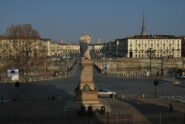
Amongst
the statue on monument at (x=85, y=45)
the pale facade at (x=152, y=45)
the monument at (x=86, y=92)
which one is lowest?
the monument at (x=86, y=92)

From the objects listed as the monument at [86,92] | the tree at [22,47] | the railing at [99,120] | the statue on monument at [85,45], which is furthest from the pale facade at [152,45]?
the railing at [99,120]

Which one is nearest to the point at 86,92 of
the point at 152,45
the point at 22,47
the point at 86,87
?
the point at 86,87

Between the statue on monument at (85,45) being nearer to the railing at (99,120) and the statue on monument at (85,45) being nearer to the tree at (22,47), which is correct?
the railing at (99,120)

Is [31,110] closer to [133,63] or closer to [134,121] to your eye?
[134,121]

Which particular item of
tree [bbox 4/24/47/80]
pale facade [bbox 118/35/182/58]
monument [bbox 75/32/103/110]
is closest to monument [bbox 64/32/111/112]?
monument [bbox 75/32/103/110]

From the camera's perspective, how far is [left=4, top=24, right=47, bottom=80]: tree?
4428 cm

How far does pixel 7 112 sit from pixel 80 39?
7218mm

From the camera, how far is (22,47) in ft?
150

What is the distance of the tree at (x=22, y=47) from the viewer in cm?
4428

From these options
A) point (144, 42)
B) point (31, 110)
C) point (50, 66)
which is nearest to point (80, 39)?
point (31, 110)

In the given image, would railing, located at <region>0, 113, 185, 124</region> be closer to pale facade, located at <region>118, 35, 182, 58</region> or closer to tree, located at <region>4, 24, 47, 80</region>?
tree, located at <region>4, 24, 47, 80</region>

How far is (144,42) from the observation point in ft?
397

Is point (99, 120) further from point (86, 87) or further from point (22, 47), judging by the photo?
point (22, 47)

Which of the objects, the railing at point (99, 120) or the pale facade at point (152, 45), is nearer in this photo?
the railing at point (99, 120)
